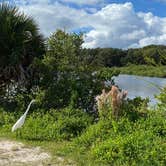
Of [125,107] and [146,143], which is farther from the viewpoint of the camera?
[125,107]

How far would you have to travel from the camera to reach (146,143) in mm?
7777

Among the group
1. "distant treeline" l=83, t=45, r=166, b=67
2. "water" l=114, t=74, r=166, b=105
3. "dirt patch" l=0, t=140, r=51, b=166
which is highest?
"distant treeline" l=83, t=45, r=166, b=67

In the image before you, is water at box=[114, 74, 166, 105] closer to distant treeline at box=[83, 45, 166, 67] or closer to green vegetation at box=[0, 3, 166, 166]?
green vegetation at box=[0, 3, 166, 166]

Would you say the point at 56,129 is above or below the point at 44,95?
below

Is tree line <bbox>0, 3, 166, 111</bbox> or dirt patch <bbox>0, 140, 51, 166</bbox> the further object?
tree line <bbox>0, 3, 166, 111</bbox>

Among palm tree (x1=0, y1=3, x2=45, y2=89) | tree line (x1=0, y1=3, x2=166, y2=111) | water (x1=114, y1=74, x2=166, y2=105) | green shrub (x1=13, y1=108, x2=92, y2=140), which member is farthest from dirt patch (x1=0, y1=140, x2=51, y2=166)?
palm tree (x1=0, y1=3, x2=45, y2=89)

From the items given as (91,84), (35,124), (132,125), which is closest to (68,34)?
(91,84)

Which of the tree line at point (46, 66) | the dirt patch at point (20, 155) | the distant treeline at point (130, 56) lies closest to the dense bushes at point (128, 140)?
the dirt patch at point (20, 155)

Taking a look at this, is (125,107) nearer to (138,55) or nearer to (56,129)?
(56,129)

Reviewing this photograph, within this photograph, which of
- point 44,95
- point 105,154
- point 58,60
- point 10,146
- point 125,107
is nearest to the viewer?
point 105,154

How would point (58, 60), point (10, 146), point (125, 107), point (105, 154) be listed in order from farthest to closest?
point (58, 60) → point (125, 107) → point (10, 146) → point (105, 154)

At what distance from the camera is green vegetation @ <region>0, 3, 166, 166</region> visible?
26.1 feet

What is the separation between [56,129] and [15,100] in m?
3.17

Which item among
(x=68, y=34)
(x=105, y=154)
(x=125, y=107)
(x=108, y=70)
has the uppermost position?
(x=68, y=34)
